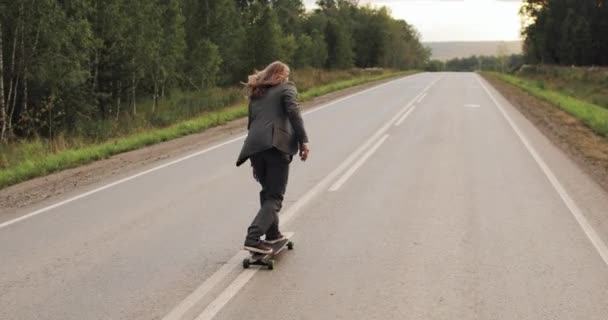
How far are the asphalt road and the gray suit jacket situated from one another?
1.09 metres

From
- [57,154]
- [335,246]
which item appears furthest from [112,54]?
[335,246]

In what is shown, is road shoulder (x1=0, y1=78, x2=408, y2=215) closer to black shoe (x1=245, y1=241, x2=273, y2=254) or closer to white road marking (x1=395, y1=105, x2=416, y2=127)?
black shoe (x1=245, y1=241, x2=273, y2=254)

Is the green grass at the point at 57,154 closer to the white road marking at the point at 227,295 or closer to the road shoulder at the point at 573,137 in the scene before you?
the white road marking at the point at 227,295

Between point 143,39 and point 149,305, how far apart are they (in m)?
25.0

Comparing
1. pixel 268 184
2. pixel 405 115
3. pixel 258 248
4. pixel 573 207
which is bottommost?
pixel 573 207

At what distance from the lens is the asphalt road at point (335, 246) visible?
459 cm

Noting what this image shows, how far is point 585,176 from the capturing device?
9.95 meters

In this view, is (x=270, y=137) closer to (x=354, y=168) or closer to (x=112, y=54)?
(x=354, y=168)

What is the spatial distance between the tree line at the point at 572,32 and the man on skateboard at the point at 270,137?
252 feet

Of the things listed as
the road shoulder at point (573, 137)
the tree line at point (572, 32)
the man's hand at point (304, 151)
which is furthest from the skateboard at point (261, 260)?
the tree line at point (572, 32)

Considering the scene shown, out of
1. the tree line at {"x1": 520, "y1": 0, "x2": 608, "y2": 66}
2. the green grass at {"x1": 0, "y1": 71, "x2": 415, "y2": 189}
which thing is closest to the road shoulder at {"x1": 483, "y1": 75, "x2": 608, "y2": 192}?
the green grass at {"x1": 0, "y1": 71, "x2": 415, "y2": 189}

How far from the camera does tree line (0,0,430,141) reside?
1977 centimetres

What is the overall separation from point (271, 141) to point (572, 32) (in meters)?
78.5

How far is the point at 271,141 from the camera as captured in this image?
5477mm
